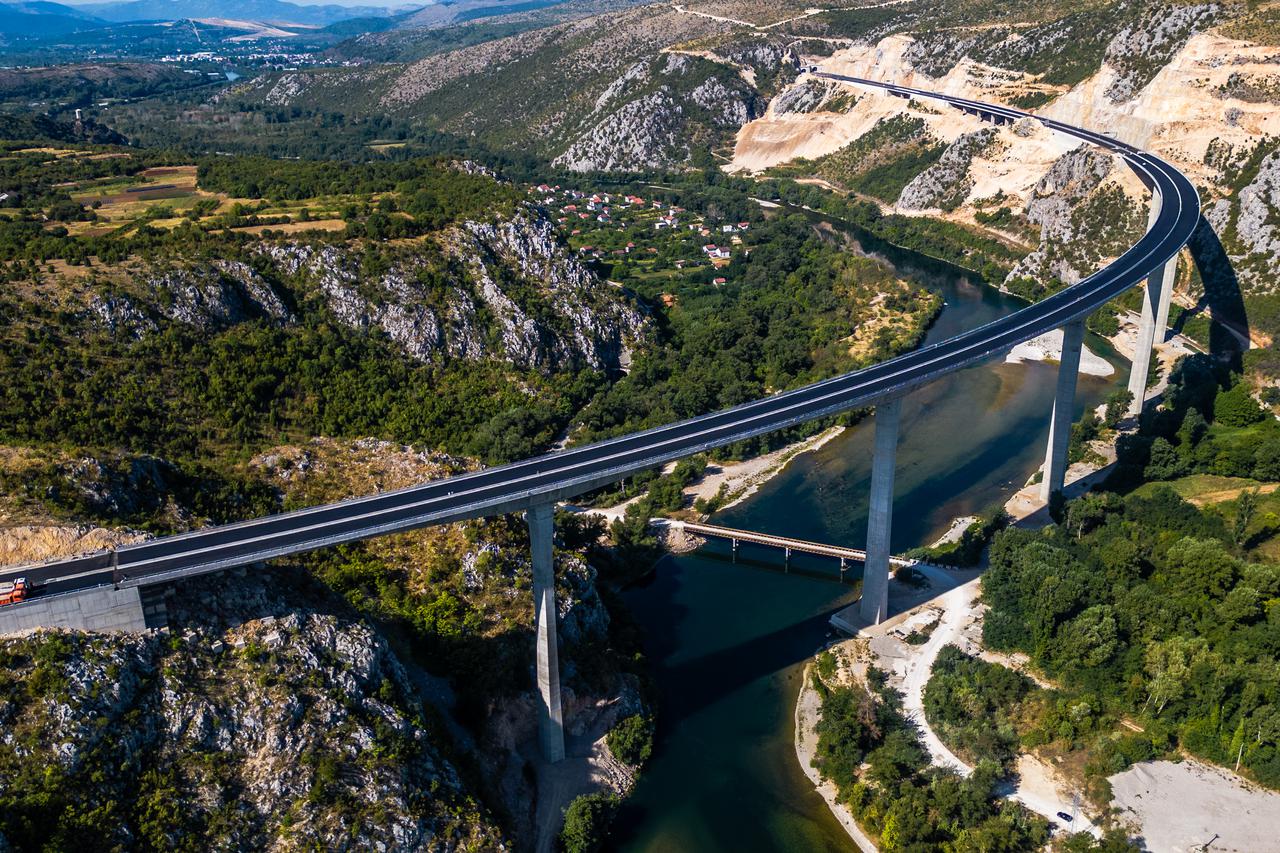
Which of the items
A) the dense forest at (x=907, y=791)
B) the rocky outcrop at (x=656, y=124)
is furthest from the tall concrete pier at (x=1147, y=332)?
the rocky outcrop at (x=656, y=124)

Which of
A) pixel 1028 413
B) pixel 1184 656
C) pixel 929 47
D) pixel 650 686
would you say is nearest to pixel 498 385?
pixel 650 686

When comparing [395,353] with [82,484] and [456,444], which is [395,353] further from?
[82,484]

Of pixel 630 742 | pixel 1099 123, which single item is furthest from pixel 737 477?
pixel 1099 123

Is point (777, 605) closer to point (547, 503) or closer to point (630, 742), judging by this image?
point (630, 742)

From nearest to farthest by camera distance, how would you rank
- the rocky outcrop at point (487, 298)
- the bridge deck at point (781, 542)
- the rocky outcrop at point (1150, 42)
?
the bridge deck at point (781, 542) < the rocky outcrop at point (487, 298) < the rocky outcrop at point (1150, 42)

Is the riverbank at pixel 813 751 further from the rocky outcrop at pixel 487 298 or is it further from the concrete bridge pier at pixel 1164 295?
the concrete bridge pier at pixel 1164 295

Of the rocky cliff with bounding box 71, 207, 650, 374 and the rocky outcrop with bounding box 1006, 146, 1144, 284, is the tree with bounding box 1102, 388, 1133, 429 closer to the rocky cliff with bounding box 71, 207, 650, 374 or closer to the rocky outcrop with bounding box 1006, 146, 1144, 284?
the rocky outcrop with bounding box 1006, 146, 1144, 284
